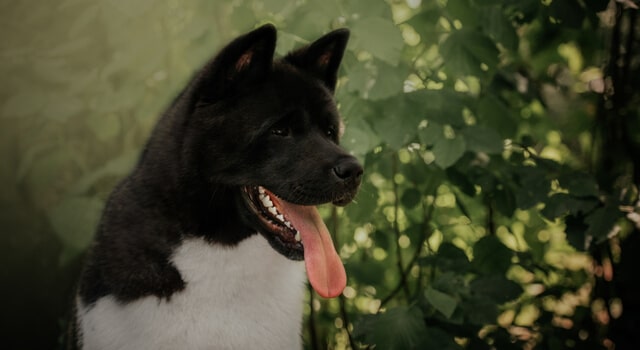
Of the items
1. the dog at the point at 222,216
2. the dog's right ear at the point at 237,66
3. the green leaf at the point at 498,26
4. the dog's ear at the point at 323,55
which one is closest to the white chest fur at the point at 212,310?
the dog at the point at 222,216

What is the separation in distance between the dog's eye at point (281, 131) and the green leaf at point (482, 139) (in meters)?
0.80

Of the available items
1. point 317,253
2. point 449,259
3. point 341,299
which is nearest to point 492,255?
point 449,259

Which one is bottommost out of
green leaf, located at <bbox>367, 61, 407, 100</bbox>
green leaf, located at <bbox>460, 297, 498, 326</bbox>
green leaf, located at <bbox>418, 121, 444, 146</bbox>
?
green leaf, located at <bbox>460, 297, 498, 326</bbox>

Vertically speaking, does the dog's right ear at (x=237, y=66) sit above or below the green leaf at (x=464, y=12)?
above

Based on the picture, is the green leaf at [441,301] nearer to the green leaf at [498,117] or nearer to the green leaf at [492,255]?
the green leaf at [492,255]

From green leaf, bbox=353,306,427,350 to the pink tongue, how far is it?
0.47 metres

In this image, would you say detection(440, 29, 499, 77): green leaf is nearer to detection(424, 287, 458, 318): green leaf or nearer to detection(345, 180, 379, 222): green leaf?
detection(345, 180, 379, 222): green leaf

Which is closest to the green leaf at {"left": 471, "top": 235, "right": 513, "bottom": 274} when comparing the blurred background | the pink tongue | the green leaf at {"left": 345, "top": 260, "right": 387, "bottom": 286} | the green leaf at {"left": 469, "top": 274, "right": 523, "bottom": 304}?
the blurred background

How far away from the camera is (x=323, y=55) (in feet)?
7.05

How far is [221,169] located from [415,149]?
1.08 metres

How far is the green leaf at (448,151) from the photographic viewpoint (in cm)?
238

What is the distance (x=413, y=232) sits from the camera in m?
3.02

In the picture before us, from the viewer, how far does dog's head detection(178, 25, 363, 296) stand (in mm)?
1864

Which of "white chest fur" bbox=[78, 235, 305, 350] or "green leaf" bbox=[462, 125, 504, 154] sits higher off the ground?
"white chest fur" bbox=[78, 235, 305, 350]
